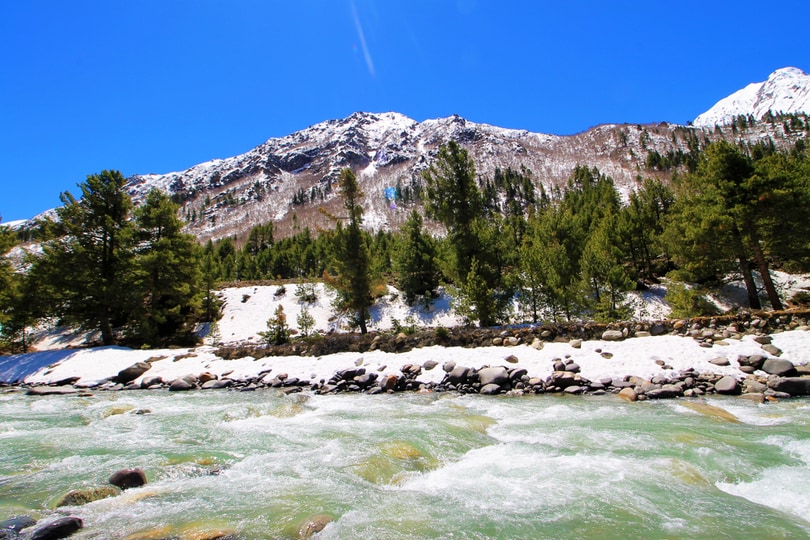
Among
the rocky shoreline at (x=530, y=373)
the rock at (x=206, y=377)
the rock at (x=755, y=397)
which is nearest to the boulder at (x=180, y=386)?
the rocky shoreline at (x=530, y=373)

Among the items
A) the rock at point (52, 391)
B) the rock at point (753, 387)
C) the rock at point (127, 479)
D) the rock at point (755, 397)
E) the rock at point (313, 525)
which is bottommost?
the rock at point (755, 397)

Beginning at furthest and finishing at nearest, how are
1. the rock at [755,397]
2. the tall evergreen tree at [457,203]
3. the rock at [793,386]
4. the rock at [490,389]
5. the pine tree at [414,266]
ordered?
the pine tree at [414,266]
the tall evergreen tree at [457,203]
the rock at [490,389]
the rock at [793,386]
the rock at [755,397]

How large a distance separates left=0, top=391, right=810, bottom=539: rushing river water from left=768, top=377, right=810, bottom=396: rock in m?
0.79

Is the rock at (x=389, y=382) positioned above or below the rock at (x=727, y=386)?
above

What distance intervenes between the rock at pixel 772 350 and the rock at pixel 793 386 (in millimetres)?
1703

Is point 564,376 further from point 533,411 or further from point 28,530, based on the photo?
point 28,530

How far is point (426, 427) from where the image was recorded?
922cm

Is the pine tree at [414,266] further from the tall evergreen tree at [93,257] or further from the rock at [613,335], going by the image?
the rock at [613,335]

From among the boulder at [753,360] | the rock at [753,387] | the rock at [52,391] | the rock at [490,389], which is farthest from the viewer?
the rock at [52,391]

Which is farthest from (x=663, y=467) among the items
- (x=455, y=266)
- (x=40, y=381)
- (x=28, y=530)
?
(x=40, y=381)

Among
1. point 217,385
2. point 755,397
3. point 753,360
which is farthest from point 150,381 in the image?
point 753,360

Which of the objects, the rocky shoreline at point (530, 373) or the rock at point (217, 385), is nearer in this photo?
the rocky shoreline at point (530, 373)

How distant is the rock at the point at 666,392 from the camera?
1112 centimetres

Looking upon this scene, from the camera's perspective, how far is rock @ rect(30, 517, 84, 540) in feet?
14.9
